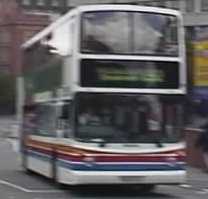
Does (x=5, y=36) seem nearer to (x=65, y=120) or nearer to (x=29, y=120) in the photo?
(x=29, y=120)

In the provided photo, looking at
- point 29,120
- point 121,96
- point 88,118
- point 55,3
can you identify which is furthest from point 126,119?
point 55,3

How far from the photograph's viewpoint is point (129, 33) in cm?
1553

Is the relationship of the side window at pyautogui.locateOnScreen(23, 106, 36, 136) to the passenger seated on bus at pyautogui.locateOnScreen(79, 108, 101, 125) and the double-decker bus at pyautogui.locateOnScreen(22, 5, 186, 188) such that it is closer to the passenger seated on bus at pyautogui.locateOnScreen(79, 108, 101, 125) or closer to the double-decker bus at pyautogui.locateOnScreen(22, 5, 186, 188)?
the double-decker bus at pyautogui.locateOnScreen(22, 5, 186, 188)

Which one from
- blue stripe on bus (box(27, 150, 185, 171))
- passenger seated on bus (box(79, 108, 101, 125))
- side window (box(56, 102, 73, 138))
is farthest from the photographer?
side window (box(56, 102, 73, 138))

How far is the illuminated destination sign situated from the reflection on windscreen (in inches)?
9.5

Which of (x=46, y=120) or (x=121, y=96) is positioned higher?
(x=121, y=96)

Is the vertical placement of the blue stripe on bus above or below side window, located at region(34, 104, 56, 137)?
below

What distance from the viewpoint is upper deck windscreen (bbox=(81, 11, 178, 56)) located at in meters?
15.3

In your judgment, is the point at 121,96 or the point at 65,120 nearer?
the point at 121,96

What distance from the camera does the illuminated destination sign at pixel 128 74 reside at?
15.2 m

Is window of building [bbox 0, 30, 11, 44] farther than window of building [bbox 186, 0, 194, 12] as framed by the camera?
Yes

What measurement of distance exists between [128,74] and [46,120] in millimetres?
3041

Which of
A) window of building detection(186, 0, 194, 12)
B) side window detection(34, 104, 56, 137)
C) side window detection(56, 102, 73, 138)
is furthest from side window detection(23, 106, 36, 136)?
window of building detection(186, 0, 194, 12)

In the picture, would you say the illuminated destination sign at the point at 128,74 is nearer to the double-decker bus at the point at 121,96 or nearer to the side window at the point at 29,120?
the double-decker bus at the point at 121,96
